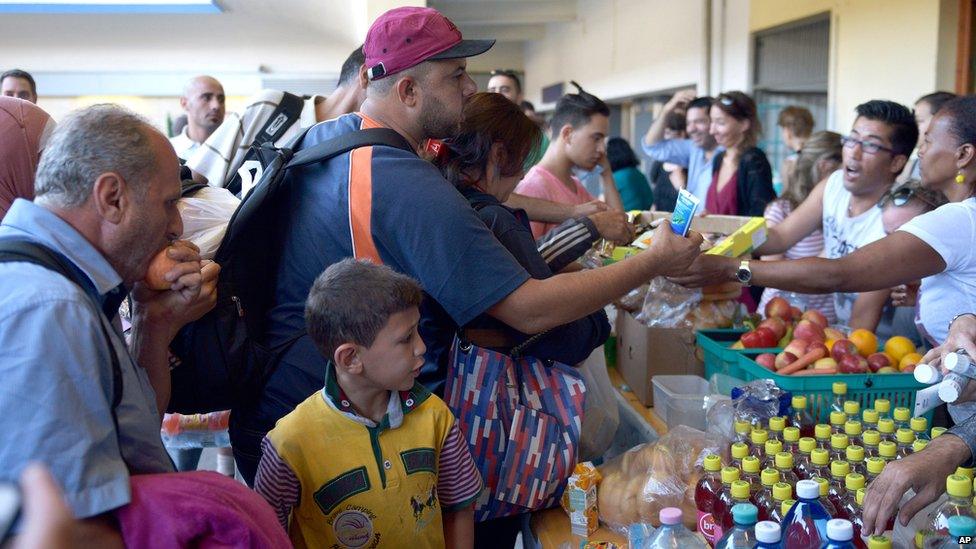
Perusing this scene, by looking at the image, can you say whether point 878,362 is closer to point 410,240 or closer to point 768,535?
point 768,535

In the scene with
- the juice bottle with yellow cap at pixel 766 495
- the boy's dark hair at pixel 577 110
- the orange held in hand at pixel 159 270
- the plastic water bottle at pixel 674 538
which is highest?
the boy's dark hair at pixel 577 110

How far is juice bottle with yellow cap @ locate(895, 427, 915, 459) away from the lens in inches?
70.7

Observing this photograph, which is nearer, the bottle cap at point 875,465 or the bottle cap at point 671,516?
the bottle cap at point 671,516

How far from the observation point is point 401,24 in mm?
1883

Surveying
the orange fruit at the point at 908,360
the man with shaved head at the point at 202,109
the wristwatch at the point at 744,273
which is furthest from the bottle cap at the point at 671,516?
the man with shaved head at the point at 202,109

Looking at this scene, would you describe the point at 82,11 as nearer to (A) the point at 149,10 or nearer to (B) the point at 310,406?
(A) the point at 149,10

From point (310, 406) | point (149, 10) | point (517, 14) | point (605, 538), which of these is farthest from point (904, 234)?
point (517, 14)

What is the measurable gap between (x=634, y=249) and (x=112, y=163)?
6.07ft

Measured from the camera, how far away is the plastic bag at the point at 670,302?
111 inches

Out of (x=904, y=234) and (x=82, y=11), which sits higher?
(x=82, y=11)

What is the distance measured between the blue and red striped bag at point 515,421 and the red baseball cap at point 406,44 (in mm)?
607

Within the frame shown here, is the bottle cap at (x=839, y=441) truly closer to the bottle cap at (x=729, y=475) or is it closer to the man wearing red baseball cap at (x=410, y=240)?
the bottle cap at (x=729, y=475)

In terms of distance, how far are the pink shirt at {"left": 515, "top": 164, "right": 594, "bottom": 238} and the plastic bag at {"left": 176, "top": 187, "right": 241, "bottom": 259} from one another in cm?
185

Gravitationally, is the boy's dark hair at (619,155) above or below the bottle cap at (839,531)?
above
